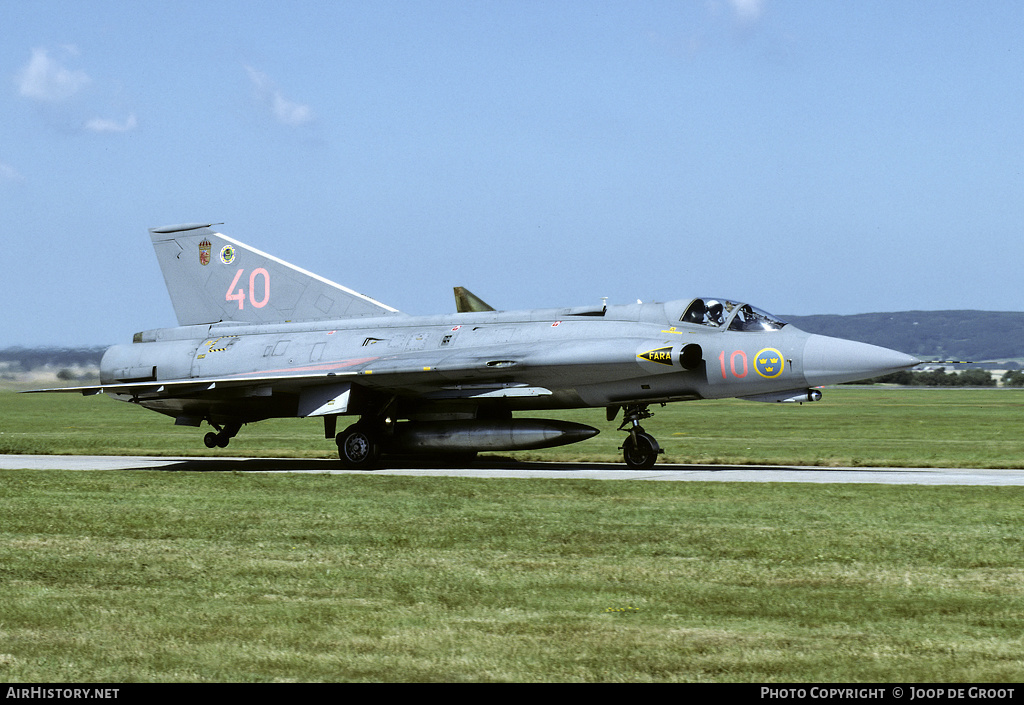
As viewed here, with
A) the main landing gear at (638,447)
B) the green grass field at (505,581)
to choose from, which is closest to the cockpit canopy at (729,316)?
the main landing gear at (638,447)

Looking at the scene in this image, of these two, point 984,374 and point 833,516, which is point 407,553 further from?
point 984,374

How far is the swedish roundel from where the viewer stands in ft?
57.8

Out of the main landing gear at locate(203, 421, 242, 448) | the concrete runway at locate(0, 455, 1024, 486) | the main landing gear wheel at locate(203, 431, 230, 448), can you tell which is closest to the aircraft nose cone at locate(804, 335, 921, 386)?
the concrete runway at locate(0, 455, 1024, 486)

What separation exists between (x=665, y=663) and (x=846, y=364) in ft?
40.4

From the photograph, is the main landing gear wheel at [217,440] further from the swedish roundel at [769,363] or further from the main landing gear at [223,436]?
the swedish roundel at [769,363]

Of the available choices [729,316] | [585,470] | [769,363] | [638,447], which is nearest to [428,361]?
[585,470]

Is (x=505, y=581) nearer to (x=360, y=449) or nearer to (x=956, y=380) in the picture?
(x=360, y=449)

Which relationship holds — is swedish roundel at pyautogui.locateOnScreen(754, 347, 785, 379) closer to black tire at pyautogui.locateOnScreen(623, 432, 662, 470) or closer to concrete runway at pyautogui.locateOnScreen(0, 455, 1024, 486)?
concrete runway at pyautogui.locateOnScreen(0, 455, 1024, 486)

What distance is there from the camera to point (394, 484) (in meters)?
15.3

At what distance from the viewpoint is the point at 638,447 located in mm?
19281

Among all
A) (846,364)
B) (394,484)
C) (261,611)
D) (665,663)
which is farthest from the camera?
(846,364)

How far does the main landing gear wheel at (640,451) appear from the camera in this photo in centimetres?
1917

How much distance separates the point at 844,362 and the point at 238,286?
489 inches

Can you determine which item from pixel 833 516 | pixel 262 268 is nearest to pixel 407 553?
pixel 833 516
